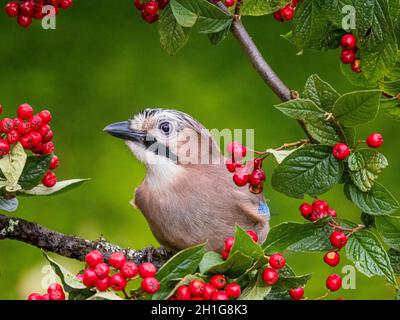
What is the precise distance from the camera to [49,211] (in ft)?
12.3

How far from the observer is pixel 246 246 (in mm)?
1826

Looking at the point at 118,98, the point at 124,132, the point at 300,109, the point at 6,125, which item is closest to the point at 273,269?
the point at 300,109

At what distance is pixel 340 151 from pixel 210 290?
1.37 ft

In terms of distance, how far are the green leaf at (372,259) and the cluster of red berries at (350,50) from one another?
436 millimetres

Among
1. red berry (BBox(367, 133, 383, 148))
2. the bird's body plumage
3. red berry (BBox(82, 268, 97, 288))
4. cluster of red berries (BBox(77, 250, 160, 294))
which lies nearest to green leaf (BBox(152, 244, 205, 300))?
cluster of red berries (BBox(77, 250, 160, 294))

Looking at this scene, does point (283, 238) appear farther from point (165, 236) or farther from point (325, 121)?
point (165, 236)

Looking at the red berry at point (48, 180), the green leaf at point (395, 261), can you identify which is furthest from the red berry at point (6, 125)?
the green leaf at point (395, 261)

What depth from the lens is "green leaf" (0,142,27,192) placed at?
202 centimetres

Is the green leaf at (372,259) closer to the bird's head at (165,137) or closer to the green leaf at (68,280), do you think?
the green leaf at (68,280)

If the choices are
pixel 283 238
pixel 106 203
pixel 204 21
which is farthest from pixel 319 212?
pixel 106 203

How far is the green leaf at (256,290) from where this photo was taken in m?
1.84

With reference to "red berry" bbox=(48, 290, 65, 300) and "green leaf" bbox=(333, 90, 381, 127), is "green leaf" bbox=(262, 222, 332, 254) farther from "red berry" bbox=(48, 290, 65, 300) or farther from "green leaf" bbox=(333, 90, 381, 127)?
"red berry" bbox=(48, 290, 65, 300)

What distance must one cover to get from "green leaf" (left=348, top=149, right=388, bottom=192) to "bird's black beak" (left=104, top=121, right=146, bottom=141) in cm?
97
